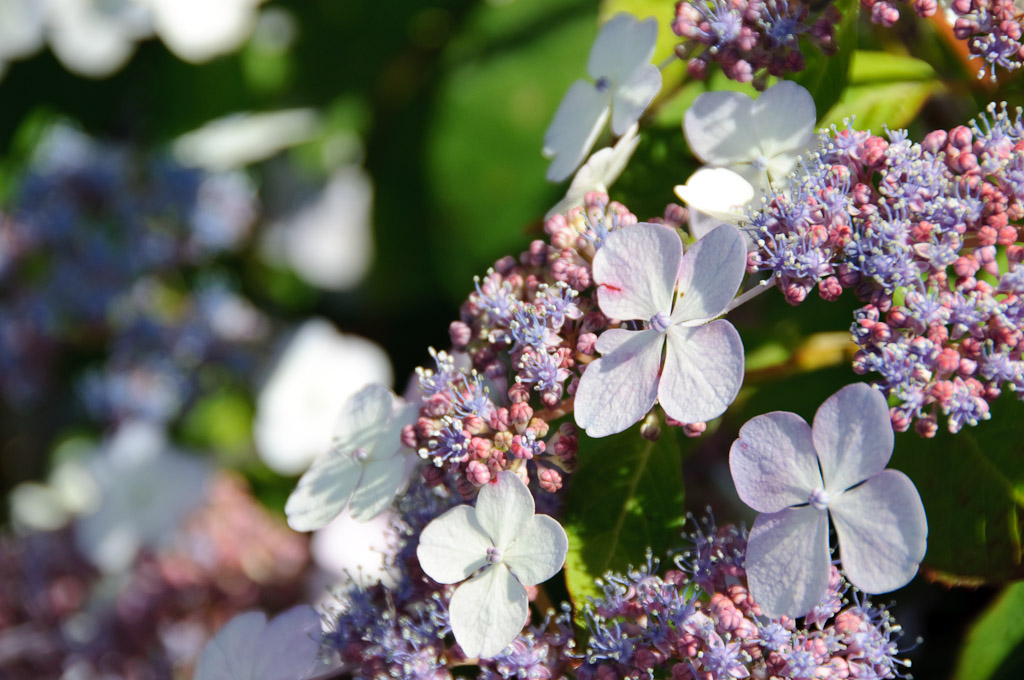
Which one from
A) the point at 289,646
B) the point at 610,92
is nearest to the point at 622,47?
the point at 610,92

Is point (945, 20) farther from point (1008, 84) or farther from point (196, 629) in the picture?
point (196, 629)

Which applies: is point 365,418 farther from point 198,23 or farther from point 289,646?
point 198,23

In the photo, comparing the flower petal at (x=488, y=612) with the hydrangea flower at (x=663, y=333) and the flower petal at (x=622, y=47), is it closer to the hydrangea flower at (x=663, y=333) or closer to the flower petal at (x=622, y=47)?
the hydrangea flower at (x=663, y=333)

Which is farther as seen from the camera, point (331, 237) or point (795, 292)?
point (331, 237)

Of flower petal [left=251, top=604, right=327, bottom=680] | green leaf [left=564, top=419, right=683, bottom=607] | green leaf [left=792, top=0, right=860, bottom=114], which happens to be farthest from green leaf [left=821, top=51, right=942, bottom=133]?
flower petal [left=251, top=604, right=327, bottom=680]

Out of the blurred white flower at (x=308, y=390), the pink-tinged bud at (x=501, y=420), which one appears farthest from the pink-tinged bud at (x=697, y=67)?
the blurred white flower at (x=308, y=390)

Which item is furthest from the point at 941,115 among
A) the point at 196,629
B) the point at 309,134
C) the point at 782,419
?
the point at 196,629

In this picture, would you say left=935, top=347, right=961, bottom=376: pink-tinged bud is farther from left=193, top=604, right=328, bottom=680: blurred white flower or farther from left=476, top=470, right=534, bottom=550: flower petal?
left=193, top=604, right=328, bottom=680: blurred white flower

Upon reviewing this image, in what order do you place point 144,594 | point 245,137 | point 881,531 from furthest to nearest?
point 245,137 → point 144,594 → point 881,531
